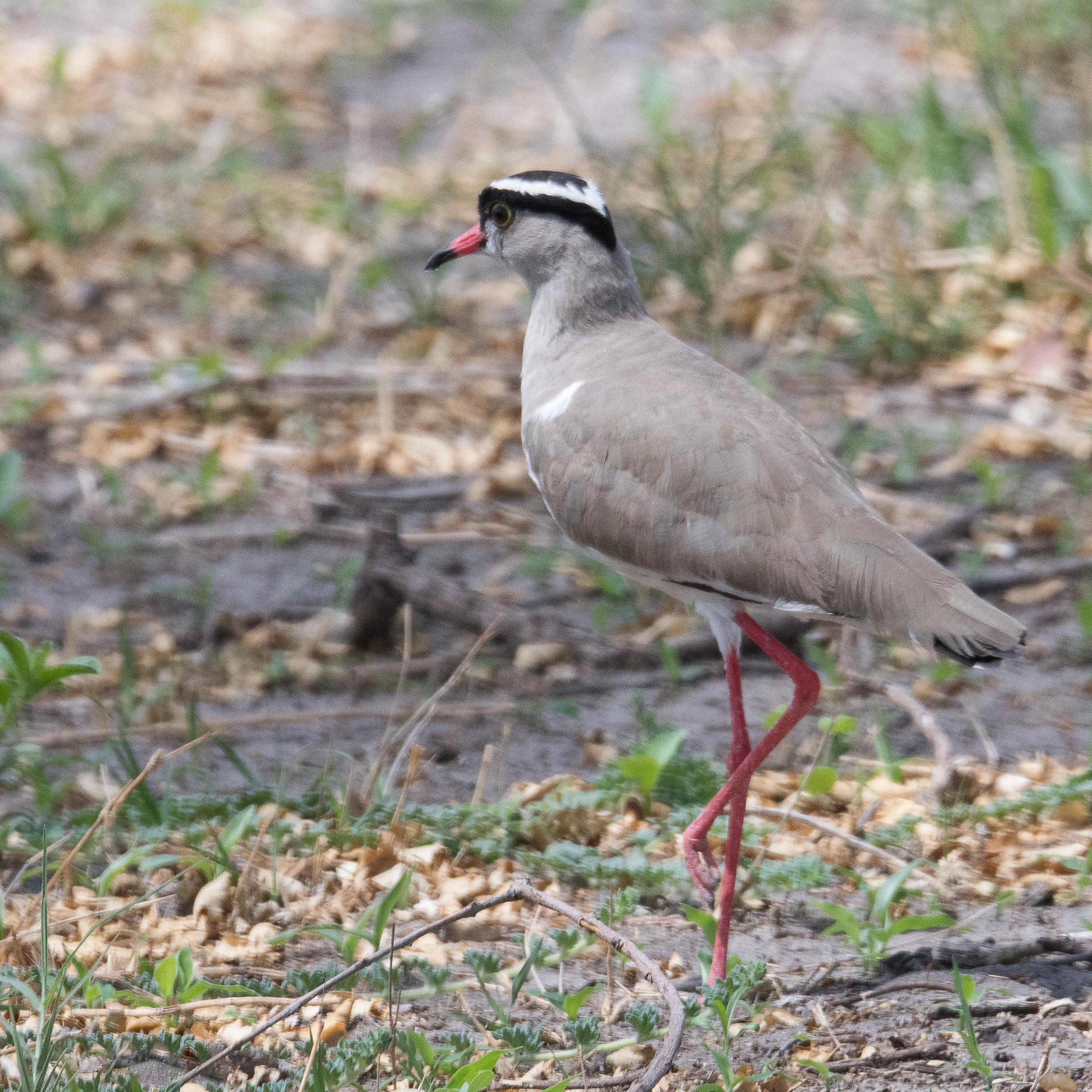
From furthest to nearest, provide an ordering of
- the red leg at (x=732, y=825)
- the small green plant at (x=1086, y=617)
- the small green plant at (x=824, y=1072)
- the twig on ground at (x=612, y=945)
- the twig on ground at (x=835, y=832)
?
the small green plant at (x=1086, y=617) → the twig on ground at (x=835, y=832) → the red leg at (x=732, y=825) → the small green plant at (x=824, y=1072) → the twig on ground at (x=612, y=945)

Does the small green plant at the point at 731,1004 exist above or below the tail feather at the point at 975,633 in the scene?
below

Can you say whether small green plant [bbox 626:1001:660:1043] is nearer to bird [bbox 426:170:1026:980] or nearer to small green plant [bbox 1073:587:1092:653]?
bird [bbox 426:170:1026:980]

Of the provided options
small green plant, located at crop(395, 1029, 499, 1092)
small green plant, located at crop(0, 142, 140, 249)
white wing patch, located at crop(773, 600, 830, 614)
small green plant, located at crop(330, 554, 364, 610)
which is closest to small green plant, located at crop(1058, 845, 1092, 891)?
white wing patch, located at crop(773, 600, 830, 614)

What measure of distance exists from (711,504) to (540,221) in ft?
3.93

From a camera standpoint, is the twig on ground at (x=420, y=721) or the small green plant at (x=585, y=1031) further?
the twig on ground at (x=420, y=721)

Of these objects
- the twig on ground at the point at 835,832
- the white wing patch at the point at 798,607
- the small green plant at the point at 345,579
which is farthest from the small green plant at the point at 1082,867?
the small green plant at the point at 345,579

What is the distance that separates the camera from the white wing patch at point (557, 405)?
3811 mm

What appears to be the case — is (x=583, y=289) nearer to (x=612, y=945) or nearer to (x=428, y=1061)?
(x=612, y=945)

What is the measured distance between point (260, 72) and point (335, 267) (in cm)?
343

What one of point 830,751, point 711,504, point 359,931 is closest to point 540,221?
point 711,504

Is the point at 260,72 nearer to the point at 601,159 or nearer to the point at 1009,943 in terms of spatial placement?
the point at 601,159

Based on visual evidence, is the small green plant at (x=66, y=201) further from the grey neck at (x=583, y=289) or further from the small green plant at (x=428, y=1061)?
the small green plant at (x=428, y=1061)

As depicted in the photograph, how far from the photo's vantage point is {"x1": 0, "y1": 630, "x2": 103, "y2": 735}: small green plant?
11.0 feet

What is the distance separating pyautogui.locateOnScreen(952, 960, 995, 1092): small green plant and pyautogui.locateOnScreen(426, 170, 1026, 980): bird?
1.72 ft
